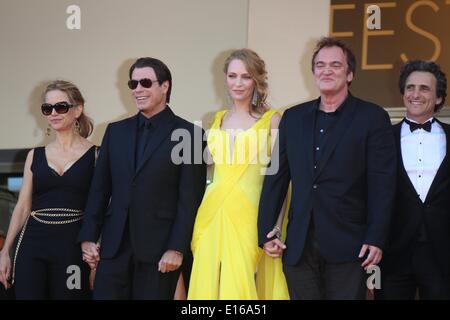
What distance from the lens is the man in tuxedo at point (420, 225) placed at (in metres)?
4.71

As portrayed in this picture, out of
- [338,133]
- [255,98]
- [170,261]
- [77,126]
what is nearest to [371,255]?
[338,133]

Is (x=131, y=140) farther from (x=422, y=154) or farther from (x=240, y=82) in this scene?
(x=422, y=154)

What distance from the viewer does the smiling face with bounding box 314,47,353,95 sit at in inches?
184

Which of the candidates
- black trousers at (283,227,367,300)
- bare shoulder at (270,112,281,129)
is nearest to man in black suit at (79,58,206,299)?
bare shoulder at (270,112,281,129)

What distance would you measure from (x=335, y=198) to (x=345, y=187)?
0.07 meters

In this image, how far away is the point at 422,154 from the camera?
4875 millimetres

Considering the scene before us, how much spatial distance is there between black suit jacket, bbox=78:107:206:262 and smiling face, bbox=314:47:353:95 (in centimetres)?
77

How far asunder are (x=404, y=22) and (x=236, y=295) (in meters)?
2.66

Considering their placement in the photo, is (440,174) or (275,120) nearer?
(440,174)

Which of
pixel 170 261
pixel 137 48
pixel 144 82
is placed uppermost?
pixel 137 48

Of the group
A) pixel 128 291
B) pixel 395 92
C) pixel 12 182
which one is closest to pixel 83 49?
pixel 12 182

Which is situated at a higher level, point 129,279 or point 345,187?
point 345,187

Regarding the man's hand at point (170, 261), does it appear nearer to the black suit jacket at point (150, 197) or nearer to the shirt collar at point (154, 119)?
the black suit jacket at point (150, 197)
